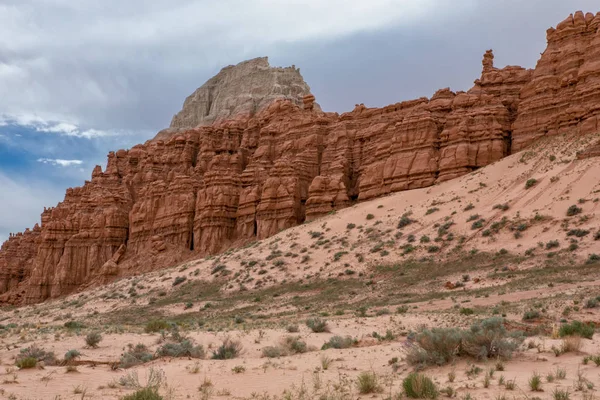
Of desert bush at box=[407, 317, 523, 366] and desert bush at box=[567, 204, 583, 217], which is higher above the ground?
desert bush at box=[567, 204, 583, 217]

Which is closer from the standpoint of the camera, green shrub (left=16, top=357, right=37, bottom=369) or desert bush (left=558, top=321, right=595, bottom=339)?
green shrub (left=16, top=357, right=37, bottom=369)

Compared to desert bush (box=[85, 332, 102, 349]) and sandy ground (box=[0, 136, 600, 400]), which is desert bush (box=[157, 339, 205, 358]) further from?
desert bush (box=[85, 332, 102, 349])

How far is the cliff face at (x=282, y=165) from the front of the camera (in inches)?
1827

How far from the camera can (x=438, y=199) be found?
43031 mm

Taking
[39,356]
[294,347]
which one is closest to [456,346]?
[294,347]

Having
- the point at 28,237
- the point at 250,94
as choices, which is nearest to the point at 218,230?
the point at 250,94

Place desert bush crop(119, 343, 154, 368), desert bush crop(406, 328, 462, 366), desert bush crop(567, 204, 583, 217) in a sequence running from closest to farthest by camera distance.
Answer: desert bush crop(406, 328, 462, 366), desert bush crop(119, 343, 154, 368), desert bush crop(567, 204, 583, 217)

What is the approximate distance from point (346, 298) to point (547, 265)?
10740 mm

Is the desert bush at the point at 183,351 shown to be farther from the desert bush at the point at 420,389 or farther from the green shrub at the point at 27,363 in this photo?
the desert bush at the point at 420,389

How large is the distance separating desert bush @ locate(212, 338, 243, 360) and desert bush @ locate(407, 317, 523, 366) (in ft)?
15.4

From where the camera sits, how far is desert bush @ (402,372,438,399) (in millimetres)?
7879

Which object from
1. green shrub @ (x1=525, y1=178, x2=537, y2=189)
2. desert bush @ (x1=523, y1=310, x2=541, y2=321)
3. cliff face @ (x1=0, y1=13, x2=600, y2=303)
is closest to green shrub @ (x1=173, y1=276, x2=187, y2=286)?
cliff face @ (x1=0, y1=13, x2=600, y2=303)

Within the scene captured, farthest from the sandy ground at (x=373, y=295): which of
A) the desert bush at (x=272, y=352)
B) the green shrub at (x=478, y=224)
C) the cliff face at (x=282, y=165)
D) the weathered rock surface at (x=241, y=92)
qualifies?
the weathered rock surface at (x=241, y=92)

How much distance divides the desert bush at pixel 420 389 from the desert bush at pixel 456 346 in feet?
6.40
